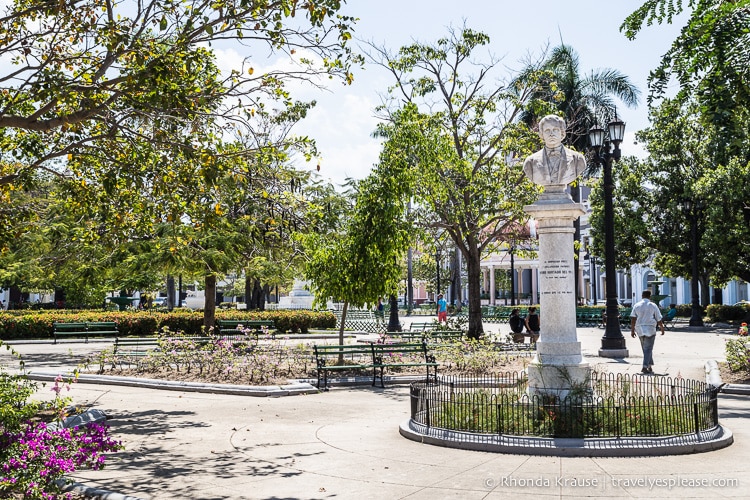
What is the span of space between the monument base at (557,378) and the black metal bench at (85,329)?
2150 centimetres

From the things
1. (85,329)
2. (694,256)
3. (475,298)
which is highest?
(694,256)

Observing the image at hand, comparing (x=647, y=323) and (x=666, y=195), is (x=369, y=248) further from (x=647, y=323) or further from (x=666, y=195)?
(x=666, y=195)

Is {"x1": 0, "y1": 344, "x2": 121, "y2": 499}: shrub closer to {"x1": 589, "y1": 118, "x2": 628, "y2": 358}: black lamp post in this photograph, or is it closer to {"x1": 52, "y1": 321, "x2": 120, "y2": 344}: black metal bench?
{"x1": 589, "y1": 118, "x2": 628, "y2": 358}: black lamp post

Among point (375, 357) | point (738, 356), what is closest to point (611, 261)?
point (738, 356)

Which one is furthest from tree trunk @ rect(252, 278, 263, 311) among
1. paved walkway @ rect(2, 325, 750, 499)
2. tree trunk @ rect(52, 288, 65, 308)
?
paved walkway @ rect(2, 325, 750, 499)

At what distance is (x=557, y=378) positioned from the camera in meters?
10.5

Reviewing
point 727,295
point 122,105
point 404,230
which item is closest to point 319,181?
point 404,230

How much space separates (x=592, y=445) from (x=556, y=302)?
274 cm

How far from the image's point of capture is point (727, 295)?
188 feet

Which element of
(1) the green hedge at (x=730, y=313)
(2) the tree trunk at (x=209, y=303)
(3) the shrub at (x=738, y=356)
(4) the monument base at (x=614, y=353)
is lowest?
(4) the monument base at (x=614, y=353)

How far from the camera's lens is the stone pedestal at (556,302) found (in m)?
10.5

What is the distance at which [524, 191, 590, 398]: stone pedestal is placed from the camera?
1055 cm

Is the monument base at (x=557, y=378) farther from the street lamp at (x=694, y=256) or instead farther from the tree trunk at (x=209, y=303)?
the street lamp at (x=694, y=256)

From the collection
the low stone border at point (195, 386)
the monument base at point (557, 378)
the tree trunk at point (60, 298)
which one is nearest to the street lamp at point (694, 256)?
the low stone border at point (195, 386)
